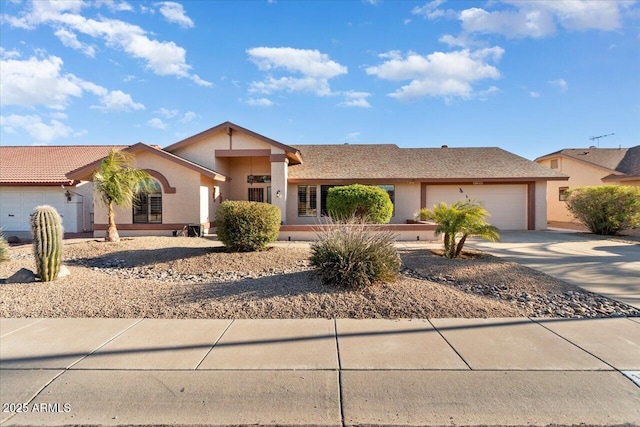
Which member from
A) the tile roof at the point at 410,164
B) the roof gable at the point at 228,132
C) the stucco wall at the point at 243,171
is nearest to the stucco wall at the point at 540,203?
the tile roof at the point at 410,164

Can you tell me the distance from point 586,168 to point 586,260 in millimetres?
17437

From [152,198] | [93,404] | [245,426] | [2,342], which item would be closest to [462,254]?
[245,426]

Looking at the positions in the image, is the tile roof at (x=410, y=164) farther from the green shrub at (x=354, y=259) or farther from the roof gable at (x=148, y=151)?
the green shrub at (x=354, y=259)

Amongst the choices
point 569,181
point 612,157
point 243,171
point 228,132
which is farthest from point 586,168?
point 228,132

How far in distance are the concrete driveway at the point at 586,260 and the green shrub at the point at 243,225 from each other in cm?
739

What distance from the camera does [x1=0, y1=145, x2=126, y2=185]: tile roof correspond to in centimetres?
1800

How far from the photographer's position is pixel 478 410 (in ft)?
10.7

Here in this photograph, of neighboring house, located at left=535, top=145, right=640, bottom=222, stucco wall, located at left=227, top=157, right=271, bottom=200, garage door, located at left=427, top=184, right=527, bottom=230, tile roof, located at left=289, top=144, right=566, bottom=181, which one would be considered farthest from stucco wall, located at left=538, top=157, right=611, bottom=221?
stucco wall, located at left=227, top=157, right=271, bottom=200

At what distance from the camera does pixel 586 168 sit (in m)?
23.7

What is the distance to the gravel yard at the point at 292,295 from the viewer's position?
580 cm

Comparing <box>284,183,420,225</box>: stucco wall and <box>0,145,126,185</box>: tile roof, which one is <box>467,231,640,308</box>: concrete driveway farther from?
<box>0,145,126,185</box>: tile roof

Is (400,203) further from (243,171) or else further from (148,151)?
(148,151)

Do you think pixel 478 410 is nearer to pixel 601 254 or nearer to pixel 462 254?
pixel 462 254

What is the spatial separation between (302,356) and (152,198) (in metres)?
14.3
